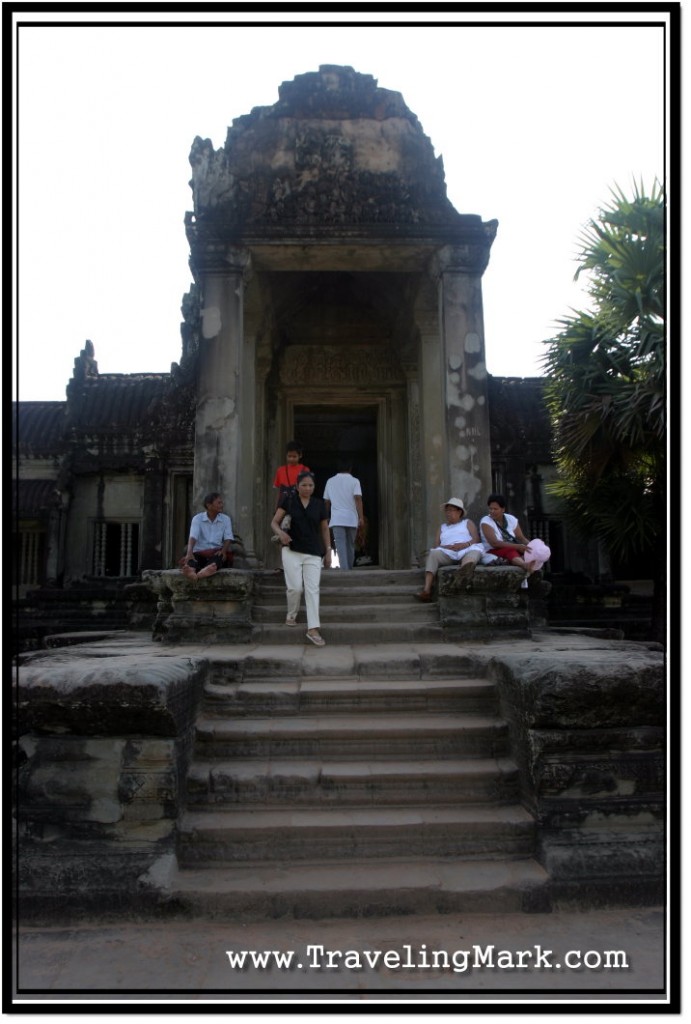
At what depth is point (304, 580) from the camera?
6121 mm

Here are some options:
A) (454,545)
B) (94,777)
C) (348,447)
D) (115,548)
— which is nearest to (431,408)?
(454,545)

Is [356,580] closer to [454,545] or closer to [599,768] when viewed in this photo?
[454,545]

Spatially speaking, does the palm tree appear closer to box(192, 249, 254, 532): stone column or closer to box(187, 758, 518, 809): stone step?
box(192, 249, 254, 532): stone column

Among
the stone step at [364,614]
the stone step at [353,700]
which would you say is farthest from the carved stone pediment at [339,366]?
the stone step at [353,700]

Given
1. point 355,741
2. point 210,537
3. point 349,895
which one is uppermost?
point 210,537

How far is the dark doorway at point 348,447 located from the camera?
12.2m

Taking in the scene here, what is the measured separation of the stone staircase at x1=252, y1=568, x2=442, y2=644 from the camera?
6297mm

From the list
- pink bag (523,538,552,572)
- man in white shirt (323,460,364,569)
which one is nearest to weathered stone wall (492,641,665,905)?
pink bag (523,538,552,572)

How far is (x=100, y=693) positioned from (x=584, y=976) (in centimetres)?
255

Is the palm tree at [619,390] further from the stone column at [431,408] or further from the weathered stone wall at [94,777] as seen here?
the weathered stone wall at [94,777]

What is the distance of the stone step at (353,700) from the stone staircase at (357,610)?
1.47 metres

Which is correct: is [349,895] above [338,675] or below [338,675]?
below

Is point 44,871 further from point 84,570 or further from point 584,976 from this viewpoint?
point 84,570

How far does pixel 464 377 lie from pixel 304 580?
3107 millimetres
